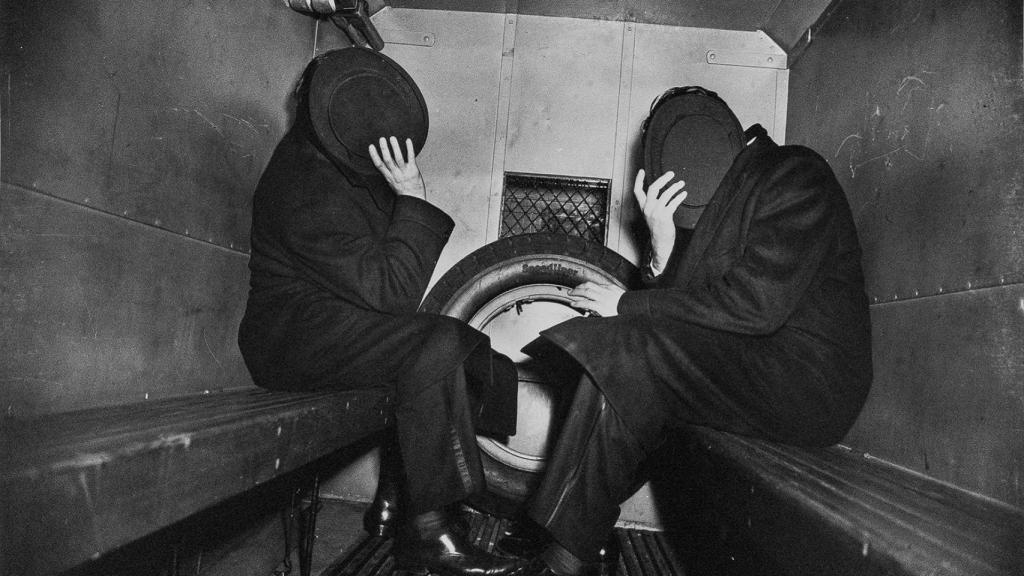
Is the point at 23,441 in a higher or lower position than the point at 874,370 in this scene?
lower

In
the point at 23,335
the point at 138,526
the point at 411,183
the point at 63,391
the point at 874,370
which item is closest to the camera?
the point at 138,526

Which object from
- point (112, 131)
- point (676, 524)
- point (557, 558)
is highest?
point (112, 131)

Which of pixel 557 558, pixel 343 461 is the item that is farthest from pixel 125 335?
pixel 343 461

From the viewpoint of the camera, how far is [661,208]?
1954 millimetres

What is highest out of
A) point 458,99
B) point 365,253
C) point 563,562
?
point 458,99

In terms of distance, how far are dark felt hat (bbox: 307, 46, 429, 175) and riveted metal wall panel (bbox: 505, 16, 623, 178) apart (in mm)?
644

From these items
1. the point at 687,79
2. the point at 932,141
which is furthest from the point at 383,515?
the point at 687,79

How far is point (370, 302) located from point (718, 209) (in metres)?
1.10

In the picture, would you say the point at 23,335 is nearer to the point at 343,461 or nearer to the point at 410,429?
the point at 410,429

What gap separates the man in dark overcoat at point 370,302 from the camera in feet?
5.70

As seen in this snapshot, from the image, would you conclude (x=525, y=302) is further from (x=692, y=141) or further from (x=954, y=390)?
(x=954, y=390)

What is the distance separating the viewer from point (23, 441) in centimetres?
96

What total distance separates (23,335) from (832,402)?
181cm

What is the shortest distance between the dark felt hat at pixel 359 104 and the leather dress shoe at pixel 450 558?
→ 1252mm
